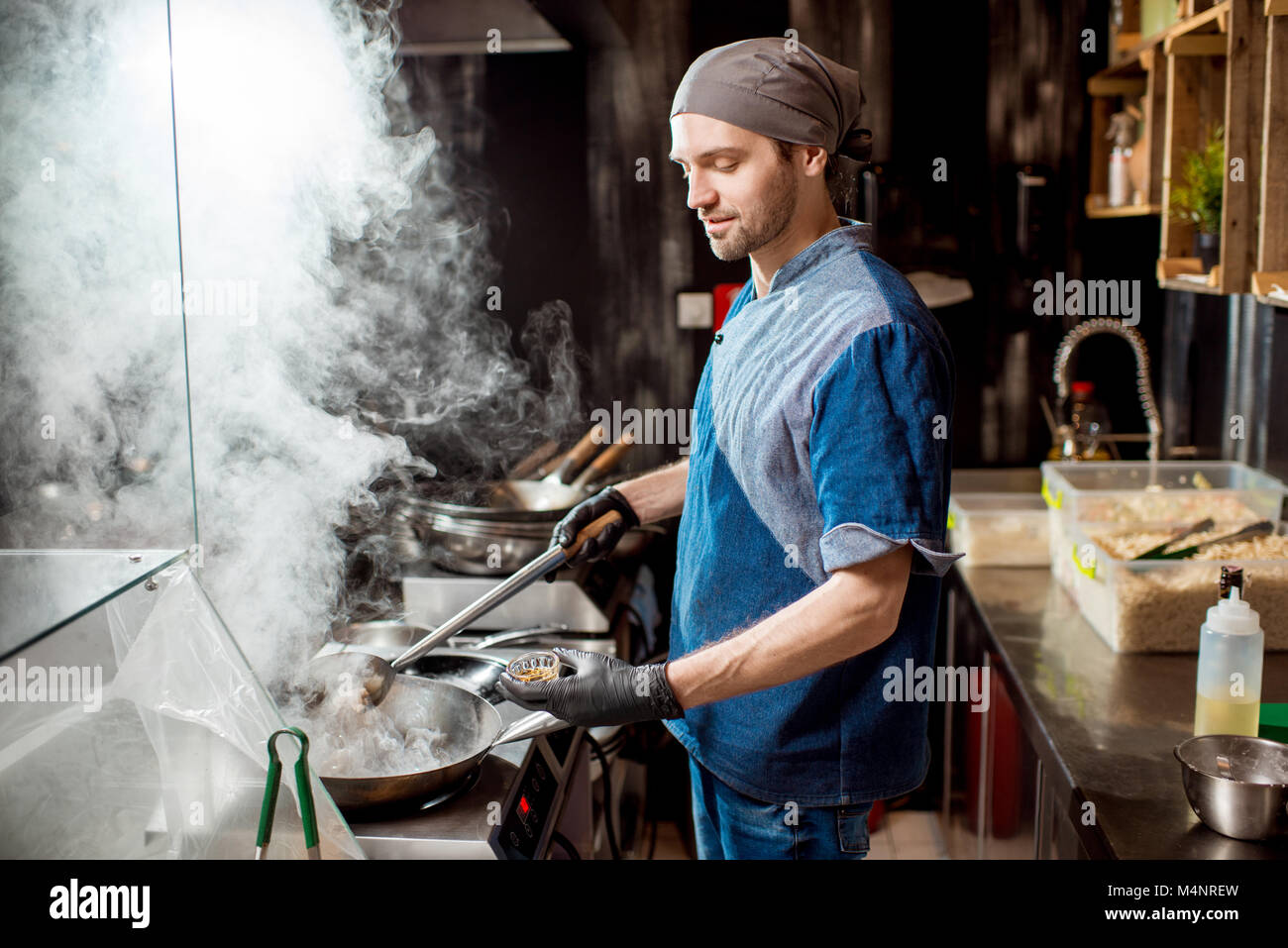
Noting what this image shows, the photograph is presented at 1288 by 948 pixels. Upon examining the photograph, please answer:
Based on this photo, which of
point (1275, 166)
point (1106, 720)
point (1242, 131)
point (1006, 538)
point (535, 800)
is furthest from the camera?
point (1006, 538)

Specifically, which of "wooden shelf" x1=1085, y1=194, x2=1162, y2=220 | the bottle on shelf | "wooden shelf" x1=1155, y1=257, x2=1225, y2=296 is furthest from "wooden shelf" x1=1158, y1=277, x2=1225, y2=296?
the bottle on shelf

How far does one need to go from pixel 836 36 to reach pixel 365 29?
1.41m

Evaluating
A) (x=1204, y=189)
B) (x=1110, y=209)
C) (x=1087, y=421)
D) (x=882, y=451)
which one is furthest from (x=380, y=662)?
(x=1110, y=209)

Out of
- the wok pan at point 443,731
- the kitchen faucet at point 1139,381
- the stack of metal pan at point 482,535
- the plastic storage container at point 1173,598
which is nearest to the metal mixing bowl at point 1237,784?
the plastic storage container at point 1173,598

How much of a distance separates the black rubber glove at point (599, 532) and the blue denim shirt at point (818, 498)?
16 centimetres

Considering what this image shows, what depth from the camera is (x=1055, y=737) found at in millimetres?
1531

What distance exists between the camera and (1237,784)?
1181 mm

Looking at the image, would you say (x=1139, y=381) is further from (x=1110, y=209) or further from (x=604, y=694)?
(x=604, y=694)

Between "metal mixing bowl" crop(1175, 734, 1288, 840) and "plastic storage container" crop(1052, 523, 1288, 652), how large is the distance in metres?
0.54

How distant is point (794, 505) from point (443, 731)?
1.72ft

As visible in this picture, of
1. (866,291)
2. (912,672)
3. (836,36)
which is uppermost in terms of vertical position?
(836,36)

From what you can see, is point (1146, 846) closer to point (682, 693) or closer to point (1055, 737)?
point (1055, 737)
